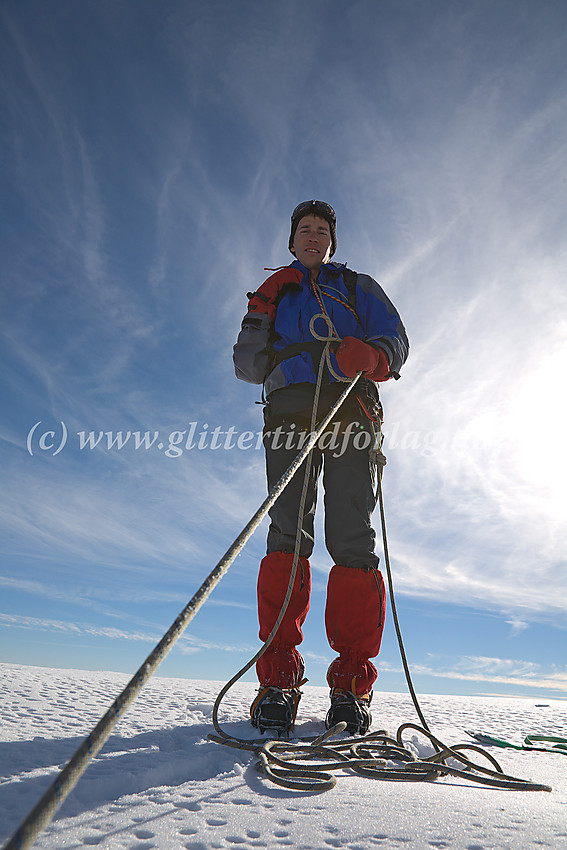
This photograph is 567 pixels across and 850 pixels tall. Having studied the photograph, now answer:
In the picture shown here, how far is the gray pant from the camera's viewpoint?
259 cm

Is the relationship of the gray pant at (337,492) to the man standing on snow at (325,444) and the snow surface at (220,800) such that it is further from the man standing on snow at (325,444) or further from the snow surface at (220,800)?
the snow surface at (220,800)

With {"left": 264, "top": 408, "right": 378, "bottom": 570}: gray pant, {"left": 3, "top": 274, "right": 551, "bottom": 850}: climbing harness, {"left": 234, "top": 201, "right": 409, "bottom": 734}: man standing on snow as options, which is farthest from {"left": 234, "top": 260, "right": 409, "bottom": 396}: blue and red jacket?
{"left": 3, "top": 274, "right": 551, "bottom": 850}: climbing harness

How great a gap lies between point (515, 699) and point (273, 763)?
4936mm

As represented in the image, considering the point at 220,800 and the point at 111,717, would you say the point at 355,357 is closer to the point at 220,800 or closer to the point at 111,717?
the point at 220,800

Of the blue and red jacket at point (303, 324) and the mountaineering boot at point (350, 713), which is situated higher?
the blue and red jacket at point (303, 324)

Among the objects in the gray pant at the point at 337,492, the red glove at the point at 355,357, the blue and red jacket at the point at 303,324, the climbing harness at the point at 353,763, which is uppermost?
the blue and red jacket at the point at 303,324

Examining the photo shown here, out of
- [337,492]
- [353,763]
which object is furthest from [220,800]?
[337,492]

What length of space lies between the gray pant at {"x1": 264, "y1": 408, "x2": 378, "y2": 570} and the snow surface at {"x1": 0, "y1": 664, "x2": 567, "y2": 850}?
2.79ft

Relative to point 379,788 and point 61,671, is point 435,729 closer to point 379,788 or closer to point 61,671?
point 379,788

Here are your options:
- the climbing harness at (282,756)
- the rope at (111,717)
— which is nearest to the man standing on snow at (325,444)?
the climbing harness at (282,756)

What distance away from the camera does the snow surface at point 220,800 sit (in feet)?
3.25

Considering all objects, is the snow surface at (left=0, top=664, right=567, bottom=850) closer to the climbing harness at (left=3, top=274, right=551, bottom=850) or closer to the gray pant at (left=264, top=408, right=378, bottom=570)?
the climbing harness at (left=3, top=274, right=551, bottom=850)

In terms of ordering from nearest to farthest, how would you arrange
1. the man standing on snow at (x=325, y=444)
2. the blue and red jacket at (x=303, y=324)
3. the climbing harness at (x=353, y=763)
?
the climbing harness at (x=353, y=763), the man standing on snow at (x=325, y=444), the blue and red jacket at (x=303, y=324)

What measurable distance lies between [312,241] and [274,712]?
2.63 m
